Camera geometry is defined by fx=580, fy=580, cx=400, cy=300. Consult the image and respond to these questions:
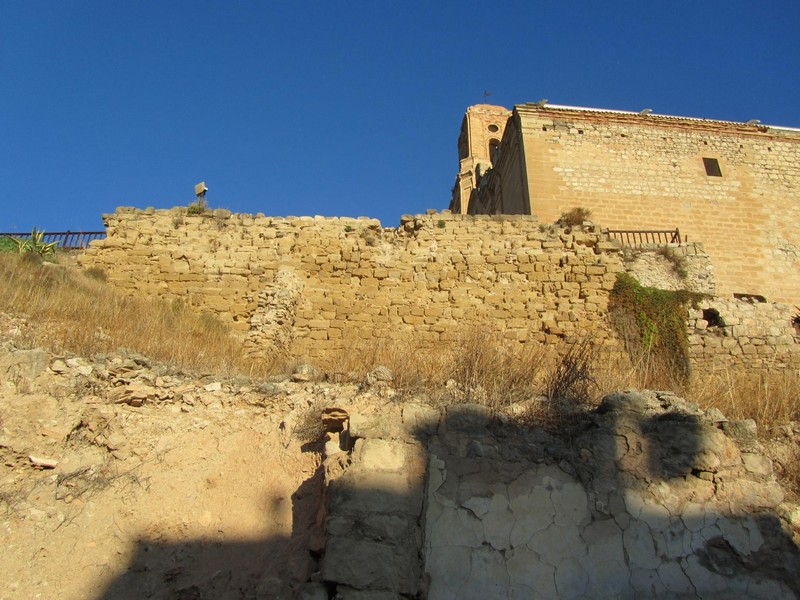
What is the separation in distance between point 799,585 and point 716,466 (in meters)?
0.84

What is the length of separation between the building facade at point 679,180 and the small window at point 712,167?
0.03 m

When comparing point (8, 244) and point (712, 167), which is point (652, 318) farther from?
point (8, 244)

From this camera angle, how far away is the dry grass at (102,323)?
5703 mm

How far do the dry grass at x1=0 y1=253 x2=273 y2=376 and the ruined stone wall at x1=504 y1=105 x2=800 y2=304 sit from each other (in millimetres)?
10407

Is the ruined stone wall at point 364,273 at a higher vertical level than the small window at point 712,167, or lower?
lower

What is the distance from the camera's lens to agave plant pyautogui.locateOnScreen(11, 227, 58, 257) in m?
10.7

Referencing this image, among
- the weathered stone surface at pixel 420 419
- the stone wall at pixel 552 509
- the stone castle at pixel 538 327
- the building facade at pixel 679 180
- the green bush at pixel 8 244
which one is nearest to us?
the stone wall at pixel 552 509

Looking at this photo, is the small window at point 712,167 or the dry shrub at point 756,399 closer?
the dry shrub at point 756,399

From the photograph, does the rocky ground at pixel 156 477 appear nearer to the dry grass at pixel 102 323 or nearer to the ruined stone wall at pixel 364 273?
the dry grass at pixel 102 323

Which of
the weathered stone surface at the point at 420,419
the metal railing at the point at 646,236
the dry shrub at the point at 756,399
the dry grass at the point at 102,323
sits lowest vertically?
the weathered stone surface at the point at 420,419

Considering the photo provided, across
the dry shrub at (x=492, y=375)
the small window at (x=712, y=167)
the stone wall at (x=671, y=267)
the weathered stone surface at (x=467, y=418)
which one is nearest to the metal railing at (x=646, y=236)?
the small window at (x=712, y=167)

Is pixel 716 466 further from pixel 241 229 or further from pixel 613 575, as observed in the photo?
pixel 241 229

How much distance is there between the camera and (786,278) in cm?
1602

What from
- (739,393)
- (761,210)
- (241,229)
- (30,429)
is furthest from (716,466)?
(761,210)
